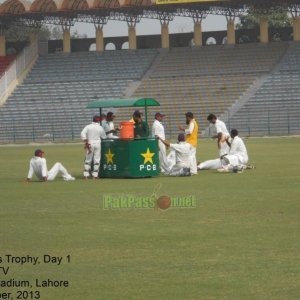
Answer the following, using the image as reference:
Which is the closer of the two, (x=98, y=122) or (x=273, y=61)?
(x=98, y=122)

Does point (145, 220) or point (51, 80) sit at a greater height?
point (51, 80)

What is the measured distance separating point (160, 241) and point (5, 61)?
6131 cm

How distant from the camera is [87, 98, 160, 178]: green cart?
27109mm

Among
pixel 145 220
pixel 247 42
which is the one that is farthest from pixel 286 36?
pixel 145 220

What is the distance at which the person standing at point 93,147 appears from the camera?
27.2 m

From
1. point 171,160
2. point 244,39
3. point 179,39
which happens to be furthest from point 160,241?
point 179,39

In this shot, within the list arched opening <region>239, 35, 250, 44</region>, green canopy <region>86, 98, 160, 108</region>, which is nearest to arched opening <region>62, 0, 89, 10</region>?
arched opening <region>239, 35, 250, 44</region>

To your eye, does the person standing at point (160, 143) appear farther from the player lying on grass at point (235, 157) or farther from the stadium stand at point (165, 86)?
the stadium stand at point (165, 86)

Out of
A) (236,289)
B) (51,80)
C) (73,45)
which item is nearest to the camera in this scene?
(236,289)

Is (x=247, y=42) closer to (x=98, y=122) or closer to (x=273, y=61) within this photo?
(x=273, y=61)

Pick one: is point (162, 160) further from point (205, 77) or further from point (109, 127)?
point (205, 77)

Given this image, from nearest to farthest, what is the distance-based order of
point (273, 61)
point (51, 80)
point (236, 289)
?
point (236, 289), point (273, 61), point (51, 80)

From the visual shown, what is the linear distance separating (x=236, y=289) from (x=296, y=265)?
1512mm

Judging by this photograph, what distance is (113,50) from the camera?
248 feet
